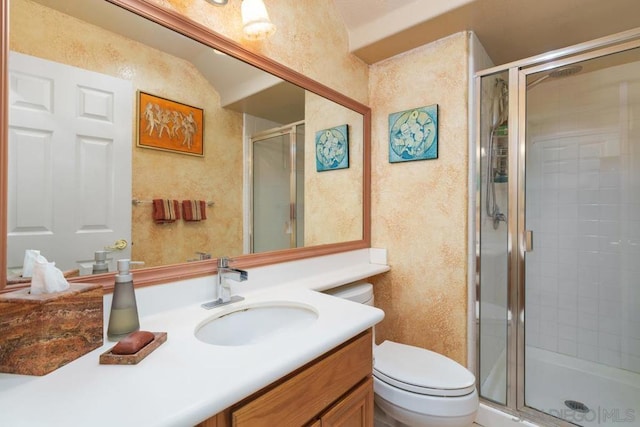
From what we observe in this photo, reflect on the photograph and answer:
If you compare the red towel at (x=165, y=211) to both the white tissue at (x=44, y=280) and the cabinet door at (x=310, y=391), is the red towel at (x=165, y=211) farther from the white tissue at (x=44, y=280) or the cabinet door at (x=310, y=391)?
the cabinet door at (x=310, y=391)

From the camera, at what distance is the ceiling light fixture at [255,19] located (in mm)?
1177

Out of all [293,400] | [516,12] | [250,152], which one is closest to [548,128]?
[516,12]

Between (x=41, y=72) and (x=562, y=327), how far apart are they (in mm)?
3094

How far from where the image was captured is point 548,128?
6.81 feet

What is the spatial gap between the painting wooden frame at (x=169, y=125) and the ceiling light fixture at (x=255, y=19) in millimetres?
395

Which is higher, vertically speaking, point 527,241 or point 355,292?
point 527,241

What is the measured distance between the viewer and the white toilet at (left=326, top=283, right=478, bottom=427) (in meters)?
1.13

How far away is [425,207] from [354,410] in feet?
3.81

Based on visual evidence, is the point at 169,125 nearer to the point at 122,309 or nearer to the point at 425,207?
the point at 122,309

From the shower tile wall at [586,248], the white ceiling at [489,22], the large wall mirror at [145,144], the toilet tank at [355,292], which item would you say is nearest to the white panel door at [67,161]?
the large wall mirror at [145,144]

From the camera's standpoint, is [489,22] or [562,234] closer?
[489,22]

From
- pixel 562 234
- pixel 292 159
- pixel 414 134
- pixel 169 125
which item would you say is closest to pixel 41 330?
pixel 169 125

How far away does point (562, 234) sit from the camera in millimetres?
2135

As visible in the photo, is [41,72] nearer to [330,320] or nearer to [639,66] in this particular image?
[330,320]
